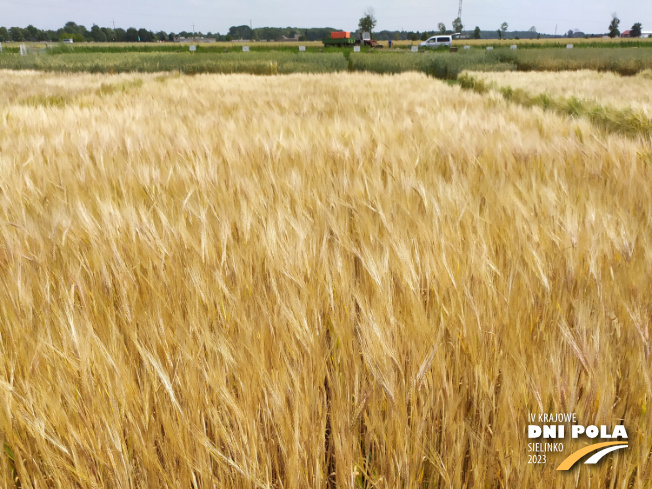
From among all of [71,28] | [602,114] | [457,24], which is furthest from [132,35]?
[602,114]

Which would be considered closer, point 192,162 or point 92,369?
point 92,369

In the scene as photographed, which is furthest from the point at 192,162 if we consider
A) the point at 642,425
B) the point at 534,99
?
the point at 534,99

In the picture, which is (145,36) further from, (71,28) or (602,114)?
(602,114)

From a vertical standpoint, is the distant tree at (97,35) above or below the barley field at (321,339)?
above

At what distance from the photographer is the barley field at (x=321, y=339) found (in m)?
0.48

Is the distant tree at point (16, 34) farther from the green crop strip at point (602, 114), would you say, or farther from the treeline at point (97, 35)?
the green crop strip at point (602, 114)

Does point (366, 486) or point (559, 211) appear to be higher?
point (559, 211)

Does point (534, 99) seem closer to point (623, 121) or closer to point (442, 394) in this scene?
point (623, 121)

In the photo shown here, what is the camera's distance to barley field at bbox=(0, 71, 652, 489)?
1.58ft

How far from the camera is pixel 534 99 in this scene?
517 centimetres

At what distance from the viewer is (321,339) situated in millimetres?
642

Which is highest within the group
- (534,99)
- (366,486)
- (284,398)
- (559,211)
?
(534,99)

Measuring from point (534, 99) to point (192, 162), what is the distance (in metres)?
4.81

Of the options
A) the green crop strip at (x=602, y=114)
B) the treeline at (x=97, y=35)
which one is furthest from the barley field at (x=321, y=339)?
the treeline at (x=97, y=35)
